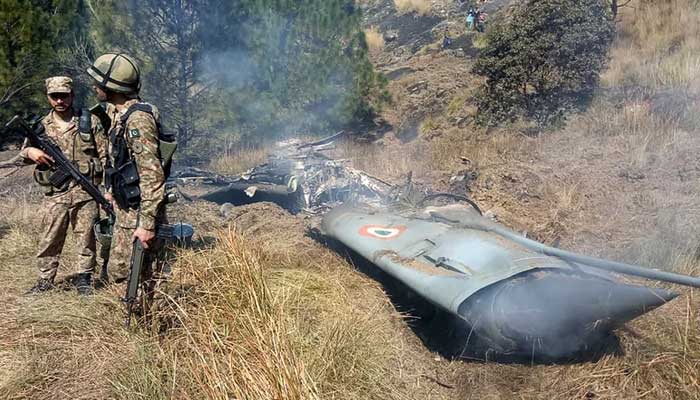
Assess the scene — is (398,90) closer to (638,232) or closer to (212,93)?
(212,93)

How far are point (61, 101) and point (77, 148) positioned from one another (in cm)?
38

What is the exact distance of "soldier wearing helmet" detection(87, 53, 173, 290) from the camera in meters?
2.89

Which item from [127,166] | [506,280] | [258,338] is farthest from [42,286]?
[506,280]

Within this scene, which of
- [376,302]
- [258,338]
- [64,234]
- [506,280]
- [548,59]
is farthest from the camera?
[548,59]

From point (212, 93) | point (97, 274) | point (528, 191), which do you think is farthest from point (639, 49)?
point (97, 274)

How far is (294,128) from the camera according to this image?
12.4 meters

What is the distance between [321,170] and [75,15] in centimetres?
624

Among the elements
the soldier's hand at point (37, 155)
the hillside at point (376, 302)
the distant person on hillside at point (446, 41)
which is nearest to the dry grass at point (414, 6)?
the distant person on hillside at point (446, 41)

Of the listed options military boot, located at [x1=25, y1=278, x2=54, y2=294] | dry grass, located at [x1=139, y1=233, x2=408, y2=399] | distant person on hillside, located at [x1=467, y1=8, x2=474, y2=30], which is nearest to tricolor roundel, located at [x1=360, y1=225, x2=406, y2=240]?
dry grass, located at [x1=139, y1=233, x2=408, y2=399]

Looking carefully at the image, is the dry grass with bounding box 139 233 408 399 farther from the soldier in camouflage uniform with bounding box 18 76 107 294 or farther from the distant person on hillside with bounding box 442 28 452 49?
the distant person on hillside with bounding box 442 28 452 49

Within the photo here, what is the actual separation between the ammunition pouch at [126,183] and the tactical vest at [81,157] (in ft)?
3.48

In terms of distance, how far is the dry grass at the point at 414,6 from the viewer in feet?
69.9

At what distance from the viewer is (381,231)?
15.2ft

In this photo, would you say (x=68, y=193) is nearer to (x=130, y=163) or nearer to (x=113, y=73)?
(x=130, y=163)
